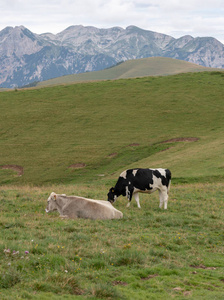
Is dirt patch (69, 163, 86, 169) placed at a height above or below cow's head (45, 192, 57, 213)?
below

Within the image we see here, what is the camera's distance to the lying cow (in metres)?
16.1

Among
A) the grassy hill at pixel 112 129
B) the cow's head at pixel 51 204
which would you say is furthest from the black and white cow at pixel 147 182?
the grassy hill at pixel 112 129

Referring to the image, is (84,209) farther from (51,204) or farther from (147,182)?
(147,182)

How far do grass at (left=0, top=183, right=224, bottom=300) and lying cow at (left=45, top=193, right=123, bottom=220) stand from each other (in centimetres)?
71

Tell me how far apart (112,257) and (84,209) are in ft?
20.1

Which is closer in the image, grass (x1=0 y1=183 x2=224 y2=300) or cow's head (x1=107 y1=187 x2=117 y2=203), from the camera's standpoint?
grass (x1=0 y1=183 x2=224 y2=300)

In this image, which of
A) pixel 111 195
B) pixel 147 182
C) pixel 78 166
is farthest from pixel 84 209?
pixel 78 166

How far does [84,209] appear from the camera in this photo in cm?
1627

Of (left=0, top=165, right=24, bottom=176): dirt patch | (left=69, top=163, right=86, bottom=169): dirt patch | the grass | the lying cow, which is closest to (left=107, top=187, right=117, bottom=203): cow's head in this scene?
the grass

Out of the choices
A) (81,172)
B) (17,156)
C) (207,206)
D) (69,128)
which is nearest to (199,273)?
(207,206)

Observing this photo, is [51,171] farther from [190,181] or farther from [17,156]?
[190,181]

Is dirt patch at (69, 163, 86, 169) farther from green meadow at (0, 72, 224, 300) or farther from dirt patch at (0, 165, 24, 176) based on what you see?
dirt patch at (0, 165, 24, 176)

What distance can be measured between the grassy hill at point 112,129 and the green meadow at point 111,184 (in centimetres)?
17

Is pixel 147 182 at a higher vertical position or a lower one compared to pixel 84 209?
higher
